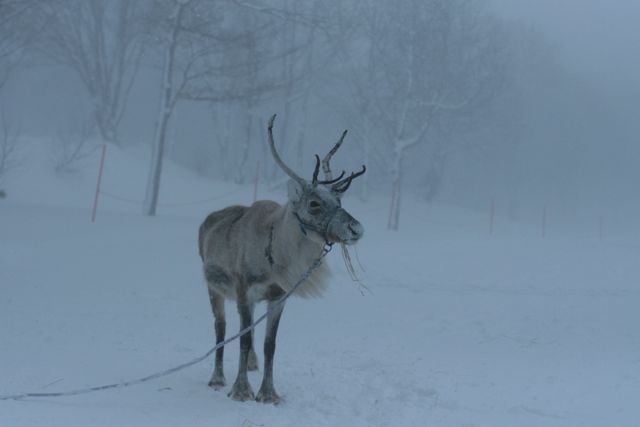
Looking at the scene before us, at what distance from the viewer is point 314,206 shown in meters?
5.01

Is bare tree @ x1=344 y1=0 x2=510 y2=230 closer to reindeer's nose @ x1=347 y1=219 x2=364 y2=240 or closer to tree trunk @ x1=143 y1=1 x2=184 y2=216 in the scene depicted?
Answer: tree trunk @ x1=143 y1=1 x2=184 y2=216

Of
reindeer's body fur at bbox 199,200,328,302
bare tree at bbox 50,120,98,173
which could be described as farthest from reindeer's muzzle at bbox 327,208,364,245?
bare tree at bbox 50,120,98,173

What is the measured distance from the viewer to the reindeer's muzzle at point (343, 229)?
4.75 metres

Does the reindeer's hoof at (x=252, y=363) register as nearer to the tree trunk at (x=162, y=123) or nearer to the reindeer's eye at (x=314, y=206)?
the reindeer's eye at (x=314, y=206)

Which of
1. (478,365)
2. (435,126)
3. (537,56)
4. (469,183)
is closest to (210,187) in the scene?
(435,126)

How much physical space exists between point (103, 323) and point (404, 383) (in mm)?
4118

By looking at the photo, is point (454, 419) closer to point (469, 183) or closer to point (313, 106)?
point (313, 106)

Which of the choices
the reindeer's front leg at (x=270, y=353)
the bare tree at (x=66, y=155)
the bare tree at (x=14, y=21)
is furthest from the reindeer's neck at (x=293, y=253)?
the bare tree at (x=66, y=155)

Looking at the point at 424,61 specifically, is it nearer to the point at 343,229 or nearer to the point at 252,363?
the point at 252,363

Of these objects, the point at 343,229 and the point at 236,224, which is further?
the point at 236,224

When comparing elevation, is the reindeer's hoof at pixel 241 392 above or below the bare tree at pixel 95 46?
below

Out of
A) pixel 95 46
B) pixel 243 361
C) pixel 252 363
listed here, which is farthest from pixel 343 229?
pixel 95 46

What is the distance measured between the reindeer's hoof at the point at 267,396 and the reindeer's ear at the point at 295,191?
166 cm

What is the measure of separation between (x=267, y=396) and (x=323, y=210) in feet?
5.70
